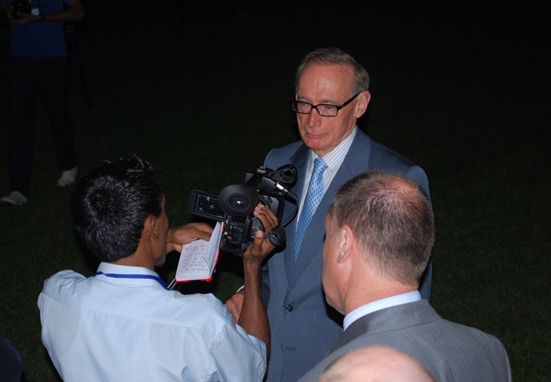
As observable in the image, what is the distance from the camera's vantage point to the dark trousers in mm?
6371

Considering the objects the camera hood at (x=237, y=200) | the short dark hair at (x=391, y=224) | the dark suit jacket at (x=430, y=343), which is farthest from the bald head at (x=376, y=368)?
the camera hood at (x=237, y=200)

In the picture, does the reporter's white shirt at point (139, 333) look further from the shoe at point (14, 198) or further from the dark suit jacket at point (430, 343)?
the shoe at point (14, 198)

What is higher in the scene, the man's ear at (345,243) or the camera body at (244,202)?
the man's ear at (345,243)

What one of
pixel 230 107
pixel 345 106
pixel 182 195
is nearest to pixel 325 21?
pixel 230 107

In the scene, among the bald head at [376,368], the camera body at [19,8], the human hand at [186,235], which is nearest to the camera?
the bald head at [376,368]

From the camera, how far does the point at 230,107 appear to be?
410 inches

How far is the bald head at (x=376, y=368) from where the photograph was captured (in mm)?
1264

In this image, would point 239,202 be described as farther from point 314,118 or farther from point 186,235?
point 314,118

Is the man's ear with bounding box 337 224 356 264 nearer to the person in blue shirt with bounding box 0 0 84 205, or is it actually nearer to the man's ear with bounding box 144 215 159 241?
the man's ear with bounding box 144 215 159 241

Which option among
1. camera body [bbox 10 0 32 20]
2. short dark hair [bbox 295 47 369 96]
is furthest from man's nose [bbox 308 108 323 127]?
camera body [bbox 10 0 32 20]

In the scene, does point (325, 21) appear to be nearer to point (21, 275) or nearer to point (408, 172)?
point (21, 275)

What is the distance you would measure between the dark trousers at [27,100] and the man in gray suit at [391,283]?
513 cm

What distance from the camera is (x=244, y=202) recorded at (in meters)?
2.94

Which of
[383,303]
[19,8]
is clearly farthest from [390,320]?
[19,8]
